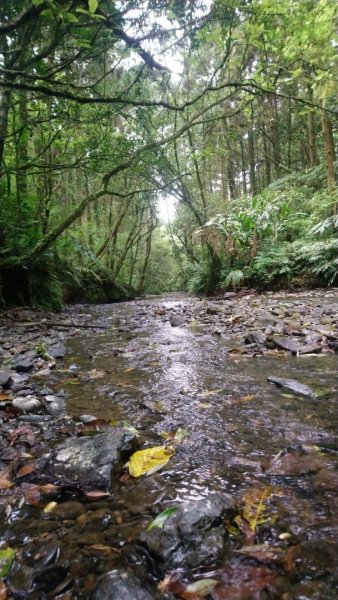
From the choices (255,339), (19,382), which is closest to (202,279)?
(255,339)

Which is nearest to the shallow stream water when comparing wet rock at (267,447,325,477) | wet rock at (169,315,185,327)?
wet rock at (267,447,325,477)

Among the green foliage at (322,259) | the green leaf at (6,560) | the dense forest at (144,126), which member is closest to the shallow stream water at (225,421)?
the green leaf at (6,560)

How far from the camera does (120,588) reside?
0.99 metres

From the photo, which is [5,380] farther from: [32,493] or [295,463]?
[295,463]

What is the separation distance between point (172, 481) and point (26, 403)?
1.30 meters

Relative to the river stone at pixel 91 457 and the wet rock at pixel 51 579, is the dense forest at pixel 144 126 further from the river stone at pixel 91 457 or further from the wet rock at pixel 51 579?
the wet rock at pixel 51 579

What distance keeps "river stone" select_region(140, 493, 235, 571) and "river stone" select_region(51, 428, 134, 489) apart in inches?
15.9

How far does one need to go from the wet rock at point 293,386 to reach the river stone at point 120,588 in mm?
1762

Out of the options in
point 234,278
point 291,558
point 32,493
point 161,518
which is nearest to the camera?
point 291,558

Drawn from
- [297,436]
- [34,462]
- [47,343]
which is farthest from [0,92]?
[297,436]

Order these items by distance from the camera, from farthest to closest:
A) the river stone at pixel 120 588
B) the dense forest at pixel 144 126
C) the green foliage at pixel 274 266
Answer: the green foliage at pixel 274 266
the dense forest at pixel 144 126
the river stone at pixel 120 588

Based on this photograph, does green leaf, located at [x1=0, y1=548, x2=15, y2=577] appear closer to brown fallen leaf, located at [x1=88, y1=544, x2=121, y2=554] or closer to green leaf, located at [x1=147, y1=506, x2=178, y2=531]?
brown fallen leaf, located at [x1=88, y1=544, x2=121, y2=554]

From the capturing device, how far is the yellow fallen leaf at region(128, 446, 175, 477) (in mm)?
1645

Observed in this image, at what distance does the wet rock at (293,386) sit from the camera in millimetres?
2478
